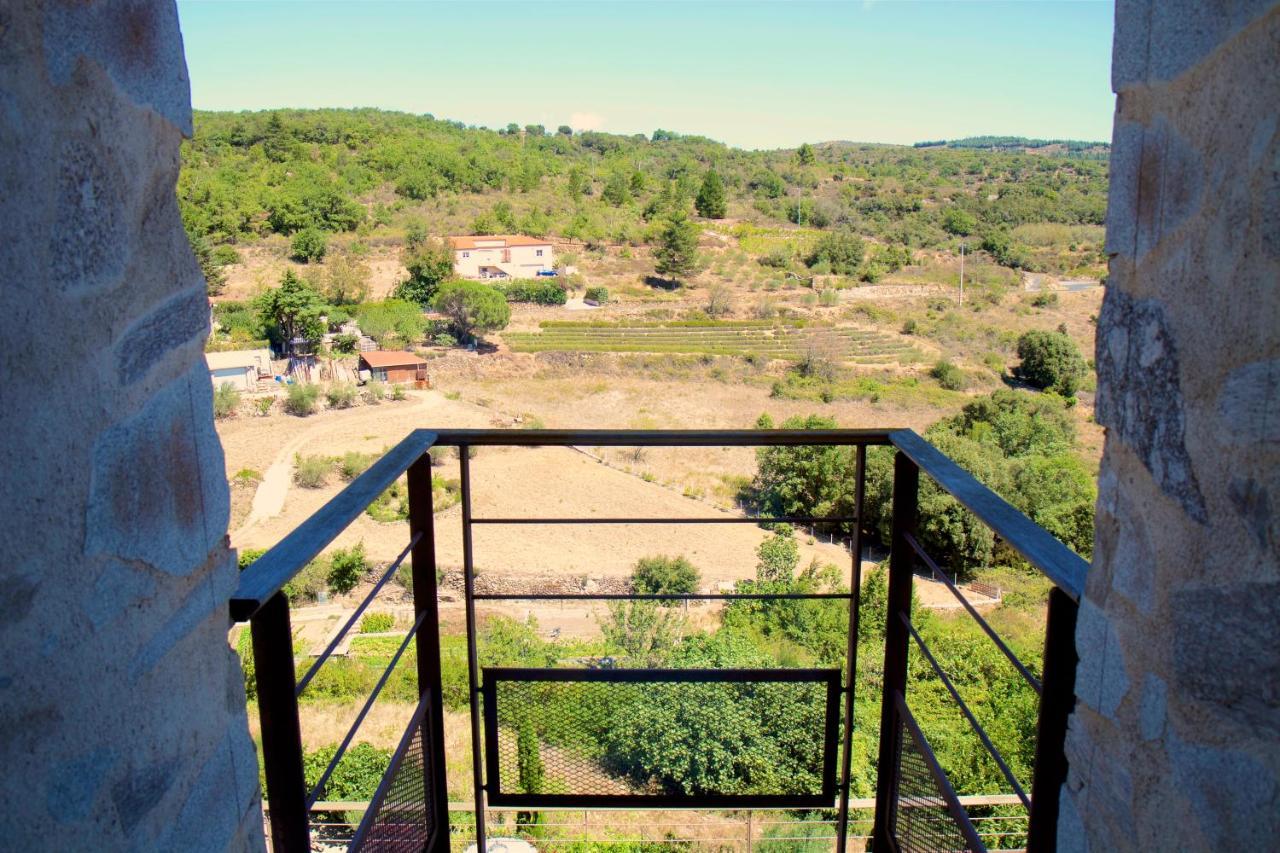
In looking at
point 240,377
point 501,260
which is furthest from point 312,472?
point 501,260

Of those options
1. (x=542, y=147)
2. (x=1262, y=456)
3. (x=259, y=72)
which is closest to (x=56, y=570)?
(x=1262, y=456)

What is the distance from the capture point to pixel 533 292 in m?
27.7

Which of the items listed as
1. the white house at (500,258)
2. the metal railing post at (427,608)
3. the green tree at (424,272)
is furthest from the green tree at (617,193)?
the metal railing post at (427,608)

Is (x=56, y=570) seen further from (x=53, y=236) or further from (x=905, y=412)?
(x=905, y=412)

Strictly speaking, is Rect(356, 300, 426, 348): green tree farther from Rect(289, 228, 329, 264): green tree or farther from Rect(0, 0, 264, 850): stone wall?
Rect(0, 0, 264, 850): stone wall

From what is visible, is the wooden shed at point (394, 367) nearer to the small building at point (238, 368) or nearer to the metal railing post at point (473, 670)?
the small building at point (238, 368)

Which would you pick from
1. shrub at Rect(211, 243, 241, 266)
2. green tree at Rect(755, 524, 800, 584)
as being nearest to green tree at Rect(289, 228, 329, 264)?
shrub at Rect(211, 243, 241, 266)

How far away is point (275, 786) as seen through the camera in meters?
0.99

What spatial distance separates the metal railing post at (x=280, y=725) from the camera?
38.2 inches

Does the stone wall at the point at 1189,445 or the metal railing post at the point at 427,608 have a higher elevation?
the stone wall at the point at 1189,445

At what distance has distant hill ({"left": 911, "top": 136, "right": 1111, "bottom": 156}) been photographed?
137 ft

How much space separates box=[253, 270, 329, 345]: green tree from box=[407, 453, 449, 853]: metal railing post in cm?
2316

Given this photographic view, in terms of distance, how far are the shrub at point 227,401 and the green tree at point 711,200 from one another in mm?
21146

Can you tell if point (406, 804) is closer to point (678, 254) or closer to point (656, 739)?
point (656, 739)
